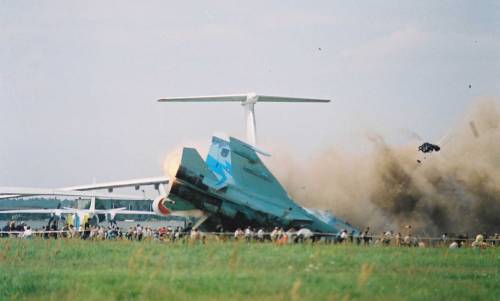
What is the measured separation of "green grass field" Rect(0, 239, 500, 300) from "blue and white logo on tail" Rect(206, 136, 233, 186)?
1307 centimetres

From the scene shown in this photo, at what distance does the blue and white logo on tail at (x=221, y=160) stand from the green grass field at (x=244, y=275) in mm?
13071

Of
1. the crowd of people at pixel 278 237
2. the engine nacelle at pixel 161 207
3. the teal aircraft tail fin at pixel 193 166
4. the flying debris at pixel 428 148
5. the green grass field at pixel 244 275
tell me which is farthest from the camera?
the flying debris at pixel 428 148

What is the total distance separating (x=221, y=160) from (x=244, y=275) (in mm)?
20793

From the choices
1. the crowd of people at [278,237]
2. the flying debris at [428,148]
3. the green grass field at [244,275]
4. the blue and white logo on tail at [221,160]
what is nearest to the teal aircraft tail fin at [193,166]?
the blue and white logo on tail at [221,160]

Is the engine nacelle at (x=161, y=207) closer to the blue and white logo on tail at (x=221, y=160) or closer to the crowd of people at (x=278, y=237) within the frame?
the crowd of people at (x=278, y=237)

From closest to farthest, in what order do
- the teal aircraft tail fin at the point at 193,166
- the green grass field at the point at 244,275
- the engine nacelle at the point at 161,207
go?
the green grass field at the point at 244,275
the teal aircraft tail fin at the point at 193,166
the engine nacelle at the point at 161,207

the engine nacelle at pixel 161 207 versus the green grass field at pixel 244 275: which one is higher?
the engine nacelle at pixel 161 207

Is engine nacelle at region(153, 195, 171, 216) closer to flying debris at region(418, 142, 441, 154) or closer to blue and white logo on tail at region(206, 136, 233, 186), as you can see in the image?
blue and white logo on tail at region(206, 136, 233, 186)

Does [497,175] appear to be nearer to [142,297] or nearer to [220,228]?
[220,228]

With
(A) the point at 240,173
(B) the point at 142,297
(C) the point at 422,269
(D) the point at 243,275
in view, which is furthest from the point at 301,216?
(B) the point at 142,297

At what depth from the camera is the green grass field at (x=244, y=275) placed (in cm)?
1412

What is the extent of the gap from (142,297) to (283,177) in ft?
113

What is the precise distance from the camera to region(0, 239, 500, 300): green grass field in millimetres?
14117

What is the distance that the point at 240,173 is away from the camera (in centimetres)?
3694
